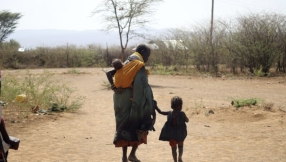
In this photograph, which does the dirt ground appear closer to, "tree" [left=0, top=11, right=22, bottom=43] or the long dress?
the long dress

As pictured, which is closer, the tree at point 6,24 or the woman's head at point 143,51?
the woman's head at point 143,51

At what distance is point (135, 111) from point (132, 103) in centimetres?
11

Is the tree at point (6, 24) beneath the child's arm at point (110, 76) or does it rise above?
above

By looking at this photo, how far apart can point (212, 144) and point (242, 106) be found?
3.13m

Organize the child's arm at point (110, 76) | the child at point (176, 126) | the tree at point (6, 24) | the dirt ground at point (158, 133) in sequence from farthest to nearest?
the tree at point (6, 24) → the dirt ground at point (158, 133) → the child's arm at point (110, 76) → the child at point (176, 126)

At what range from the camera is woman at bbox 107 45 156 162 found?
205 inches

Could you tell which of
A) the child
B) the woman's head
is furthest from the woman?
the child

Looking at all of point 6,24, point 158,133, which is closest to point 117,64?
point 158,133

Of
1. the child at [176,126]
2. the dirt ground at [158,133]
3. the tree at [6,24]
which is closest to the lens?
the child at [176,126]

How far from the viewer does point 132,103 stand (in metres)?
5.22

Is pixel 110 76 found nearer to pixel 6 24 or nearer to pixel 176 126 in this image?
pixel 176 126

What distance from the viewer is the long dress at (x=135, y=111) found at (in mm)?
5211

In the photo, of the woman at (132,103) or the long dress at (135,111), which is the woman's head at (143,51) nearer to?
the woman at (132,103)

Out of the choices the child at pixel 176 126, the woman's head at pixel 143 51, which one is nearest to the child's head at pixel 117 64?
the woman's head at pixel 143 51
